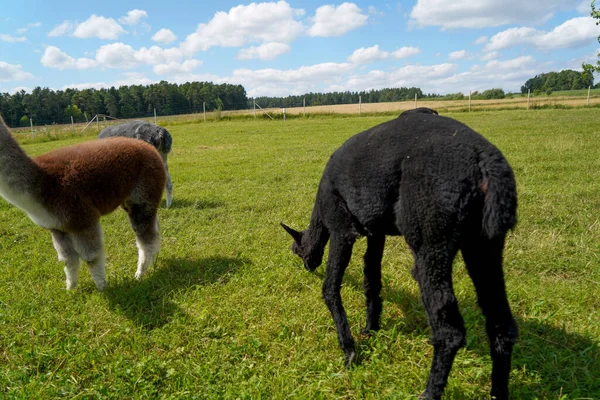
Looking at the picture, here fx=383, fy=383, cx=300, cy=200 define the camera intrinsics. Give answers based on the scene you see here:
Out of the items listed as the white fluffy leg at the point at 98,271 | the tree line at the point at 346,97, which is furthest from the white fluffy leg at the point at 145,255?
the tree line at the point at 346,97

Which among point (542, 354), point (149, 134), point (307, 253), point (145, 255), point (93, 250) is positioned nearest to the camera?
point (542, 354)

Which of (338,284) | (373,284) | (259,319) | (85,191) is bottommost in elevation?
(259,319)

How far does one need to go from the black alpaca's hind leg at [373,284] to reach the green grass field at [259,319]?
16 cm

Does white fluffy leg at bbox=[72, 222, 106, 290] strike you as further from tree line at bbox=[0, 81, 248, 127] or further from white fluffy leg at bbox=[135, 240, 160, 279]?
tree line at bbox=[0, 81, 248, 127]

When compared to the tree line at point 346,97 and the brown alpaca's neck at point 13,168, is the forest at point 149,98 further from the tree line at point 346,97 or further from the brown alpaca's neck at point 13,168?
the brown alpaca's neck at point 13,168

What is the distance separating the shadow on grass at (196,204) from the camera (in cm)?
762

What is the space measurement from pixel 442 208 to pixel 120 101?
262 ft

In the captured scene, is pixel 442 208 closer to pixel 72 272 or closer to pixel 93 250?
pixel 93 250

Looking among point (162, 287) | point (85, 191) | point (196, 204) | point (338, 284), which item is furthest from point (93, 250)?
point (196, 204)

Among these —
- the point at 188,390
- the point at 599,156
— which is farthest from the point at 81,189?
the point at 599,156

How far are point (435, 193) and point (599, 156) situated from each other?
10.4m

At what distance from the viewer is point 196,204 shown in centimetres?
769

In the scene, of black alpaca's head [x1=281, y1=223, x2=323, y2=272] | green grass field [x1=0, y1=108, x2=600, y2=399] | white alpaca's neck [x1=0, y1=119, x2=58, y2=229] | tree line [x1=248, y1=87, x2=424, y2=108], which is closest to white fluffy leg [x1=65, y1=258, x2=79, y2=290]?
green grass field [x1=0, y1=108, x2=600, y2=399]

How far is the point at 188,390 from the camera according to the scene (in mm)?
2883
